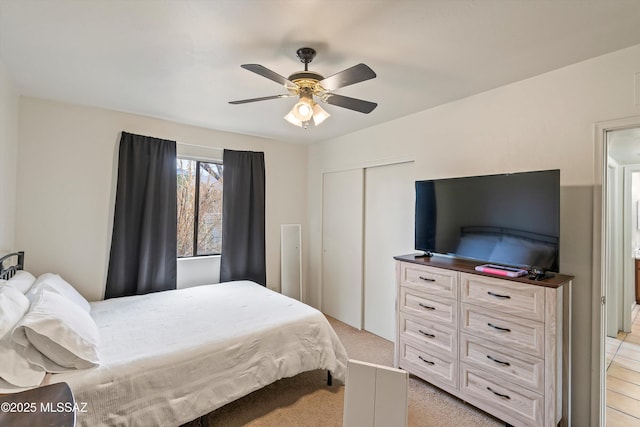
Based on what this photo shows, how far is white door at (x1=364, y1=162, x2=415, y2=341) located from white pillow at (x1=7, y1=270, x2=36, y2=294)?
3.16 m

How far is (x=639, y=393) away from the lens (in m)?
2.44

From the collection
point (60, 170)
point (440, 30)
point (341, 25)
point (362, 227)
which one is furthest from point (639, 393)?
point (60, 170)

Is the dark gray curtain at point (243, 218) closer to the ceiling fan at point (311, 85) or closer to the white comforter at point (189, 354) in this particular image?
the white comforter at point (189, 354)

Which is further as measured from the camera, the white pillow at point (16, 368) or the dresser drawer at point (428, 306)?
the dresser drawer at point (428, 306)

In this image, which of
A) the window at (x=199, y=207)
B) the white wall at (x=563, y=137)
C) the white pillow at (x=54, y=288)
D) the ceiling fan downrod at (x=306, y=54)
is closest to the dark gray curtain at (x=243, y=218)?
the window at (x=199, y=207)

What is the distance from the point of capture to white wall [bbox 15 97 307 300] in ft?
9.07

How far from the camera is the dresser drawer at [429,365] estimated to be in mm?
2322

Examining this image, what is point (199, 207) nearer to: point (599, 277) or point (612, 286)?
point (599, 277)

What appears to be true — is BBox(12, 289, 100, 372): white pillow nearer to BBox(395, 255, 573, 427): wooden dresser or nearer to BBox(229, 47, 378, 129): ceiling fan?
BBox(229, 47, 378, 129): ceiling fan

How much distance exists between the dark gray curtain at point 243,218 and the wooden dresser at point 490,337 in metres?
2.11

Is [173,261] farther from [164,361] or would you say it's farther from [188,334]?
[164,361]

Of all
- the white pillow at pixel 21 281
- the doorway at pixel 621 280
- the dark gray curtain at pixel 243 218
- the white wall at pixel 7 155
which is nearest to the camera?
the white pillow at pixel 21 281

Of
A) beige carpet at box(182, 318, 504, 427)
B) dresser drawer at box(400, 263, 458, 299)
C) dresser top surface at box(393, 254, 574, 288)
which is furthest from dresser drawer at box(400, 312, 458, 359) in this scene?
dresser top surface at box(393, 254, 574, 288)

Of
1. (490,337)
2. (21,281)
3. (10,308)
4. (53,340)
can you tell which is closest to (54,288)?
(21,281)
